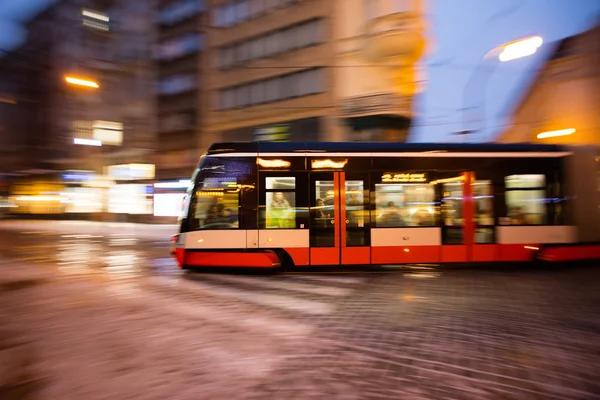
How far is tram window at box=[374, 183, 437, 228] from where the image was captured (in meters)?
10.4

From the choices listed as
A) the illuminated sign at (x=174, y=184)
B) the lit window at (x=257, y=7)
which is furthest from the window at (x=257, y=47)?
the illuminated sign at (x=174, y=184)

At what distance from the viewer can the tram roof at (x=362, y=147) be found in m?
10.3

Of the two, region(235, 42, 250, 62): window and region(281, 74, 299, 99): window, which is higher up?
region(235, 42, 250, 62): window

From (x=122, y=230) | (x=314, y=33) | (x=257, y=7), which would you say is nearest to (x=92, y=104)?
(x=122, y=230)

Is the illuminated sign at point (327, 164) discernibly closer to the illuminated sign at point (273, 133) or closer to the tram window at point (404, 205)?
the tram window at point (404, 205)

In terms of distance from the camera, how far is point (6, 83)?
44.5 metres

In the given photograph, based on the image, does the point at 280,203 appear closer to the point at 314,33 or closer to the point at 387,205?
the point at 387,205

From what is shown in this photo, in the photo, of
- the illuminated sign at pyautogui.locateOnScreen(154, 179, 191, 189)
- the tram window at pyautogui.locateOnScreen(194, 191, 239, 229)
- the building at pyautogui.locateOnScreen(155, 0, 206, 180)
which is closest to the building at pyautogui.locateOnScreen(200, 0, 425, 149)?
the building at pyautogui.locateOnScreen(155, 0, 206, 180)

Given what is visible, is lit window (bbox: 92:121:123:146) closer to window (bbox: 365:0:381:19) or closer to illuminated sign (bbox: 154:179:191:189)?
illuminated sign (bbox: 154:179:191:189)

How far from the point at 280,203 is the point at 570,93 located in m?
25.7

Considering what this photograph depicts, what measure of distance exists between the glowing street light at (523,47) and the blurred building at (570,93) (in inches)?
597

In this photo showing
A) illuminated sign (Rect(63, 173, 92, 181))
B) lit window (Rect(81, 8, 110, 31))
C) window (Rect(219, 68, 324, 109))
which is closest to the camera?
window (Rect(219, 68, 324, 109))

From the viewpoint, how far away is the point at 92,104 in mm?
38094

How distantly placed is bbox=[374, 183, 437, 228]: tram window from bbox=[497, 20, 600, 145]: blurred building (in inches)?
756
